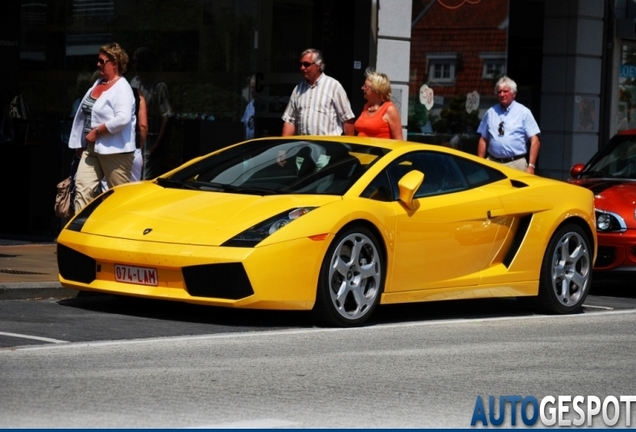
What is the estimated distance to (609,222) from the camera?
1264 centimetres

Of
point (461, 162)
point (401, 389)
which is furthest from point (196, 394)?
point (461, 162)

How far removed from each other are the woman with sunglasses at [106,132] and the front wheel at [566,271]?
3654 millimetres

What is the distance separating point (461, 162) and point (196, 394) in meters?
4.61

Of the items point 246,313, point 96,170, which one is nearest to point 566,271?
point 246,313

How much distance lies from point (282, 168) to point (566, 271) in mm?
2499

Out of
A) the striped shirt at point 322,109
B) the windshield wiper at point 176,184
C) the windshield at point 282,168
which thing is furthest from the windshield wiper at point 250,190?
the striped shirt at point 322,109

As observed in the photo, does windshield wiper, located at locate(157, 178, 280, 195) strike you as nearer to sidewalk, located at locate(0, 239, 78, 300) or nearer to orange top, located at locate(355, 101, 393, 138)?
sidewalk, located at locate(0, 239, 78, 300)

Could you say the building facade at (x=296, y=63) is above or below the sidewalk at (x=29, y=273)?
above

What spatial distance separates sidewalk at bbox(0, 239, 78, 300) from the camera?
10305mm

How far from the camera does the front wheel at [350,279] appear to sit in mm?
9258

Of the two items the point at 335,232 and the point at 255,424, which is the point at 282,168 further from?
the point at 255,424

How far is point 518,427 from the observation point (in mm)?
6195

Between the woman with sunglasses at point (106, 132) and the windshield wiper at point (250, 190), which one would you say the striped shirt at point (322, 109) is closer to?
the woman with sunglasses at point (106, 132)

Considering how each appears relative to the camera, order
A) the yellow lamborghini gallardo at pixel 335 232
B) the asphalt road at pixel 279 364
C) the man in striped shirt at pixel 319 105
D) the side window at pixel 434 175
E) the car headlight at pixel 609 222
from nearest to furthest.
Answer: the asphalt road at pixel 279 364 → the yellow lamborghini gallardo at pixel 335 232 → the side window at pixel 434 175 → the car headlight at pixel 609 222 → the man in striped shirt at pixel 319 105
